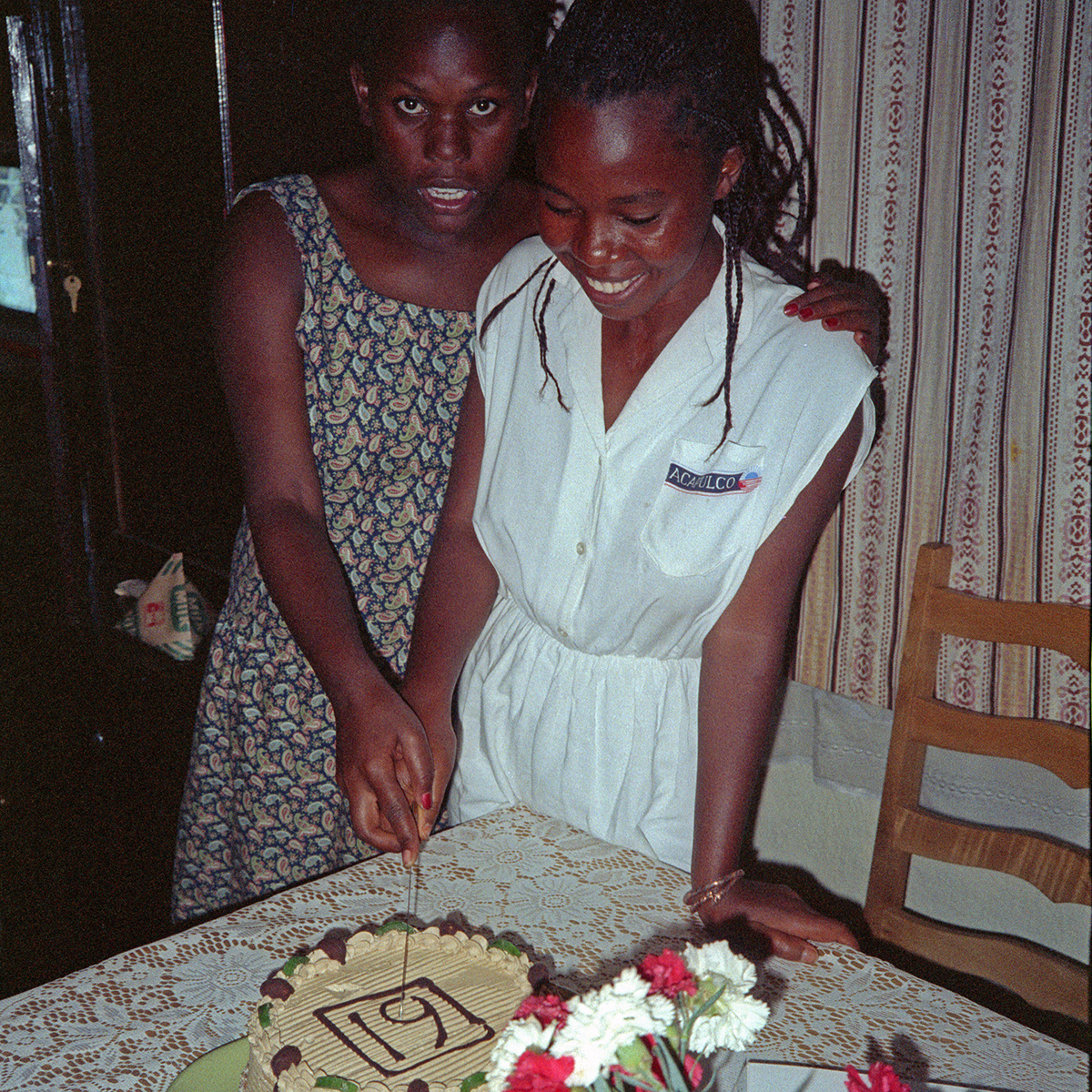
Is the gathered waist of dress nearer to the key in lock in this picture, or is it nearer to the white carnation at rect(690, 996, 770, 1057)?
the white carnation at rect(690, 996, 770, 1057)

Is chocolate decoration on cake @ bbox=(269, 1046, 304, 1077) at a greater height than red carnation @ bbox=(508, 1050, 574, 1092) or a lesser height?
lesser

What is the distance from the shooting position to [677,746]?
1608 mm

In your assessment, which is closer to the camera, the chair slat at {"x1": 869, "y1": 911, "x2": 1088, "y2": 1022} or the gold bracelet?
the gold bracelet

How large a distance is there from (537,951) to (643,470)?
641 mm

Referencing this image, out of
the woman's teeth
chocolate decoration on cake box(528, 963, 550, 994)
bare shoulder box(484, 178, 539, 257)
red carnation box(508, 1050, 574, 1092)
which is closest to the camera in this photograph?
red carnation box(508, 1050, 574, 1092)

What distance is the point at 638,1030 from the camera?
70cm

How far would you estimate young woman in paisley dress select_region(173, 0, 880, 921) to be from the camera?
1584mm

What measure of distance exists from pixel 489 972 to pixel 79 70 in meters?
3.13

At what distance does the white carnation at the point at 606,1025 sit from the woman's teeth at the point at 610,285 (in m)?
0.89

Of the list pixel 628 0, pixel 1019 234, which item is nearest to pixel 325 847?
pixel 628 0

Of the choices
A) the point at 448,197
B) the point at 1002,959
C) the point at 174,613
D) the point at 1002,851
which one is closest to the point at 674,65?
the point at 448,197

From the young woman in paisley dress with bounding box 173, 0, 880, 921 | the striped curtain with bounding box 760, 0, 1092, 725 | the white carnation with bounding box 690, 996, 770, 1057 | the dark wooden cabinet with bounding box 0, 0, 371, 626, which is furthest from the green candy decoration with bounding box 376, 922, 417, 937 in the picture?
the dark wooden cabinet with bounding box 0, 0, 371, 626

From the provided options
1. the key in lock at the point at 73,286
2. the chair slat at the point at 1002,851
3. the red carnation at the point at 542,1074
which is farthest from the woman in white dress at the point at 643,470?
the key in lock at the point at 73,286

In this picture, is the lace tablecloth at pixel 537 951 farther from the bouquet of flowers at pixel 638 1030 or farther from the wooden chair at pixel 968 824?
the wooden chair at pixel 968 824
